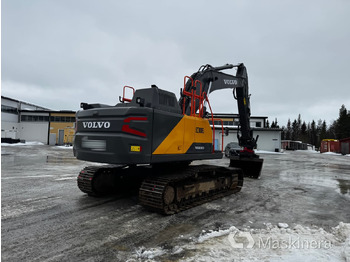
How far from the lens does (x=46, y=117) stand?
45062mm

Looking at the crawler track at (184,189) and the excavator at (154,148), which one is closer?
the excavator at (154,148)

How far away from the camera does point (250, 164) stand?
10461 millimetres

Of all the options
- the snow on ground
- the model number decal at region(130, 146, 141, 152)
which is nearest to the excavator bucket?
the snow on ground

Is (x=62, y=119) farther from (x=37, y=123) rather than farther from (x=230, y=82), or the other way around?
(x=230, y=82)

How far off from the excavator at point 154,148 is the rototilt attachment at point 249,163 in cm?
303

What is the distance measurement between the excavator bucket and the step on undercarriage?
2703 millimetres

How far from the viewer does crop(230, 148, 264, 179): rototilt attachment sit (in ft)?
33.8

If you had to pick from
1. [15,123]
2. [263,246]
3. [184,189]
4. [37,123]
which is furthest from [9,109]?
[263,246]

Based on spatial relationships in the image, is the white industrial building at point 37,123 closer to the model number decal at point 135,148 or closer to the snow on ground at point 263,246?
the model number decal at point 135,148

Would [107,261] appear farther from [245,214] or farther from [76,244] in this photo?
[245,214]

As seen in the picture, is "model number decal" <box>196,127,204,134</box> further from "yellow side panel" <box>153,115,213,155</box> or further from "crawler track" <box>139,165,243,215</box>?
"crawler track" <box>139,165,243,215</box>

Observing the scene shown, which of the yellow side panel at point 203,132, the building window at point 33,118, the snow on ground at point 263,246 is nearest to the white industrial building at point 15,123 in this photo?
the building window at point 33,118

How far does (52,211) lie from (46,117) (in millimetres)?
45601

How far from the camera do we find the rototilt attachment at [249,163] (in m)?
10.3
